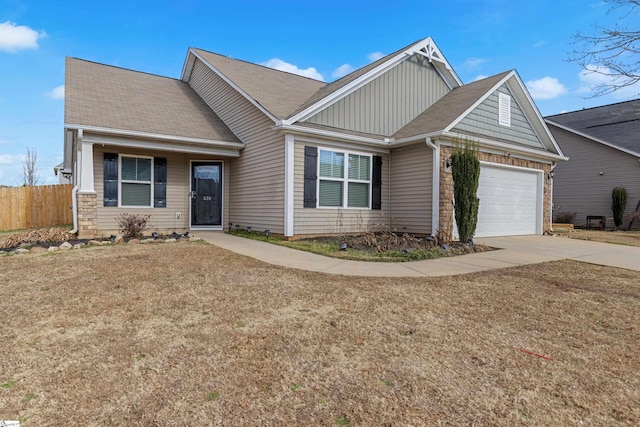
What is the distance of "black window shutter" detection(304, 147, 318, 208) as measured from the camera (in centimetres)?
903

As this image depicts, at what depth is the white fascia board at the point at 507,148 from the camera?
9.28 metres

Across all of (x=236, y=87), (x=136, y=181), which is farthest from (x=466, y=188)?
(x=136, y=181)

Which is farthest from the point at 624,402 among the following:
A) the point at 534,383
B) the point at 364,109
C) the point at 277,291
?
the point at 364,109

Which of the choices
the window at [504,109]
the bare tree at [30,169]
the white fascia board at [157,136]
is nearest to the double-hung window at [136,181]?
the white fascia board at [157,136]

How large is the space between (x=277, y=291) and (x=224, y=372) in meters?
1.96

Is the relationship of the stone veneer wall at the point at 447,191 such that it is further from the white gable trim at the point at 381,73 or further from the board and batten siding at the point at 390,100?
the white gable trim at the point at 381,73

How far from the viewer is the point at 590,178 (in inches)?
668

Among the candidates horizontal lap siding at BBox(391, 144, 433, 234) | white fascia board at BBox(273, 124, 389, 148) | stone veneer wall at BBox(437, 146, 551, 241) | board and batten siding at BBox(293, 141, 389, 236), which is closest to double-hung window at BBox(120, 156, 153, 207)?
white fascia board at BBox(273, 124, 389, 148)

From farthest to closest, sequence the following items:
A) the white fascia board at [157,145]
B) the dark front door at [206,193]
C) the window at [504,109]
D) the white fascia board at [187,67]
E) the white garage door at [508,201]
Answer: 1. the white fascia board at [187,67]
2. the dark front door at [206,193]
3. the window at [504,109]
4. the white garage door at [508,201]
5. the white fascia board at [157,145]

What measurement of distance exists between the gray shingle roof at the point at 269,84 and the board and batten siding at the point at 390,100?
137cm

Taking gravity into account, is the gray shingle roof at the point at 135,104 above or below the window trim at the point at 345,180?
above

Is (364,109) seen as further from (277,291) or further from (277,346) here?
(277,346)

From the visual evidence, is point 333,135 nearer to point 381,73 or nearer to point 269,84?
point 381,73

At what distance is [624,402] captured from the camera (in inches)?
83.4
